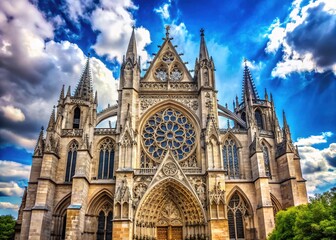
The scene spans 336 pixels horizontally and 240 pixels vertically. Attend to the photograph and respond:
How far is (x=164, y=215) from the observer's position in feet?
81.0

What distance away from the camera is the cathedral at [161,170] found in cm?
2316

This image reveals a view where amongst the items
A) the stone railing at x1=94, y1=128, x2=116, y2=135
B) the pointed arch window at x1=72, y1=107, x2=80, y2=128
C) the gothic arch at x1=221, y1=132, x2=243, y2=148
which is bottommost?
the gothic arch at x1=221, y1=132, x2=243, y2=148

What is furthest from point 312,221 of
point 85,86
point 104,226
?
point 85,86

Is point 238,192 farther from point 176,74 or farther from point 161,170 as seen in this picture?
point 176,74

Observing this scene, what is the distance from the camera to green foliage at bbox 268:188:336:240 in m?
14.2

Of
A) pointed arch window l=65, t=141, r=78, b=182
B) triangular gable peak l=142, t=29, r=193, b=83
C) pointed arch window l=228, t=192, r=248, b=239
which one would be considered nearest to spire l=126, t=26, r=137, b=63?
triangular gable peak l=142, t=29, r=193, b=83

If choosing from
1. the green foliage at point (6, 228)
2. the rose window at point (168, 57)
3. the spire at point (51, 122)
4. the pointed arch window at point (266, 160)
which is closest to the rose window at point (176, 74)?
the rose window at point (168, 57)

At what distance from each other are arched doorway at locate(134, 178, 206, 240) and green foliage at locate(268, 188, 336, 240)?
7074 mm

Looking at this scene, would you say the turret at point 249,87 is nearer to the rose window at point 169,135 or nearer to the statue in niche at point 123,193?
the rose window at point 169,135

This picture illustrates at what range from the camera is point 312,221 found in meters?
15.1

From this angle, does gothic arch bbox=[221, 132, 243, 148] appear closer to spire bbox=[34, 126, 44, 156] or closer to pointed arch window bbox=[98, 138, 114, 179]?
pointed arch window bbox=[98, 138, 114, 179]

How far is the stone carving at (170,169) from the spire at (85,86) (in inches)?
495

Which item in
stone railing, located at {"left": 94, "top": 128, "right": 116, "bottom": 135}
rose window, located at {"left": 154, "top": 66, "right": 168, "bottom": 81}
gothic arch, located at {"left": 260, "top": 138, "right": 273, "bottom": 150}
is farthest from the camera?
rose window, located at {"left": 154, "top": 66, "right": 168, "bottom": 81}

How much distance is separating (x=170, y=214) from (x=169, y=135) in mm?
6770
